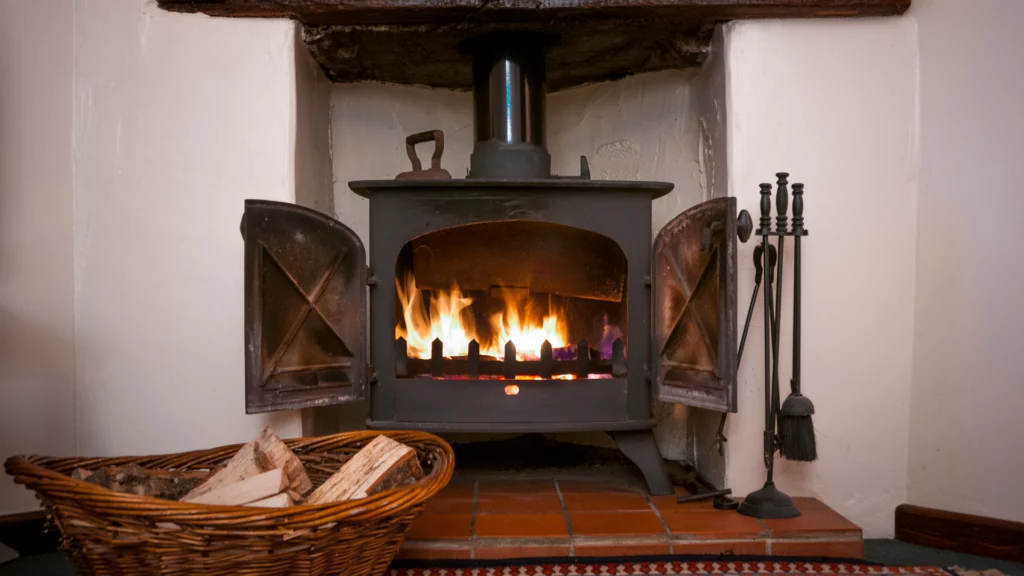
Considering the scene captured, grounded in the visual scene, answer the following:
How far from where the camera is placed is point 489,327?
2098 mm

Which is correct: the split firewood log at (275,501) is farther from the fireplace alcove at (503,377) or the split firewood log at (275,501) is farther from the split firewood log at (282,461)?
the fireplace alcove at (503,377)

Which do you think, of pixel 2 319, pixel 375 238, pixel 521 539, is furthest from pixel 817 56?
pixel 2 319

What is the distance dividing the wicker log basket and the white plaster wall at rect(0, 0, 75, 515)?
694 mm

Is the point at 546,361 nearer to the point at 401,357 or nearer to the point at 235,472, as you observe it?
the point at 401,357

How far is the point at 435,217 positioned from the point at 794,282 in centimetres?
87

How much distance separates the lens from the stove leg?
1813 mm

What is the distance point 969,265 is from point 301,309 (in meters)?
1.56

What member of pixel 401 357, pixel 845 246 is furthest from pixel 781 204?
pixel 401 357

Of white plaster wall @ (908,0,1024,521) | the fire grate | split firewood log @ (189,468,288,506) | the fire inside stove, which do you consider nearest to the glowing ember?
the fire inside stove

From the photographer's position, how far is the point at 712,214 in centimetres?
159

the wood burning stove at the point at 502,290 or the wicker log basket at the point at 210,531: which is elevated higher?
the wood burning stove at the point at 502,290

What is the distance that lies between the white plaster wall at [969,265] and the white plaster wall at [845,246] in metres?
0.04

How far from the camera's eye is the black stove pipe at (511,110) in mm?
1911

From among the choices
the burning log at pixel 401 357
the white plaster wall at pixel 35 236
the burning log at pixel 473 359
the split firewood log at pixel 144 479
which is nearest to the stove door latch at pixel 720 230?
the burning log at pixel 473 359
